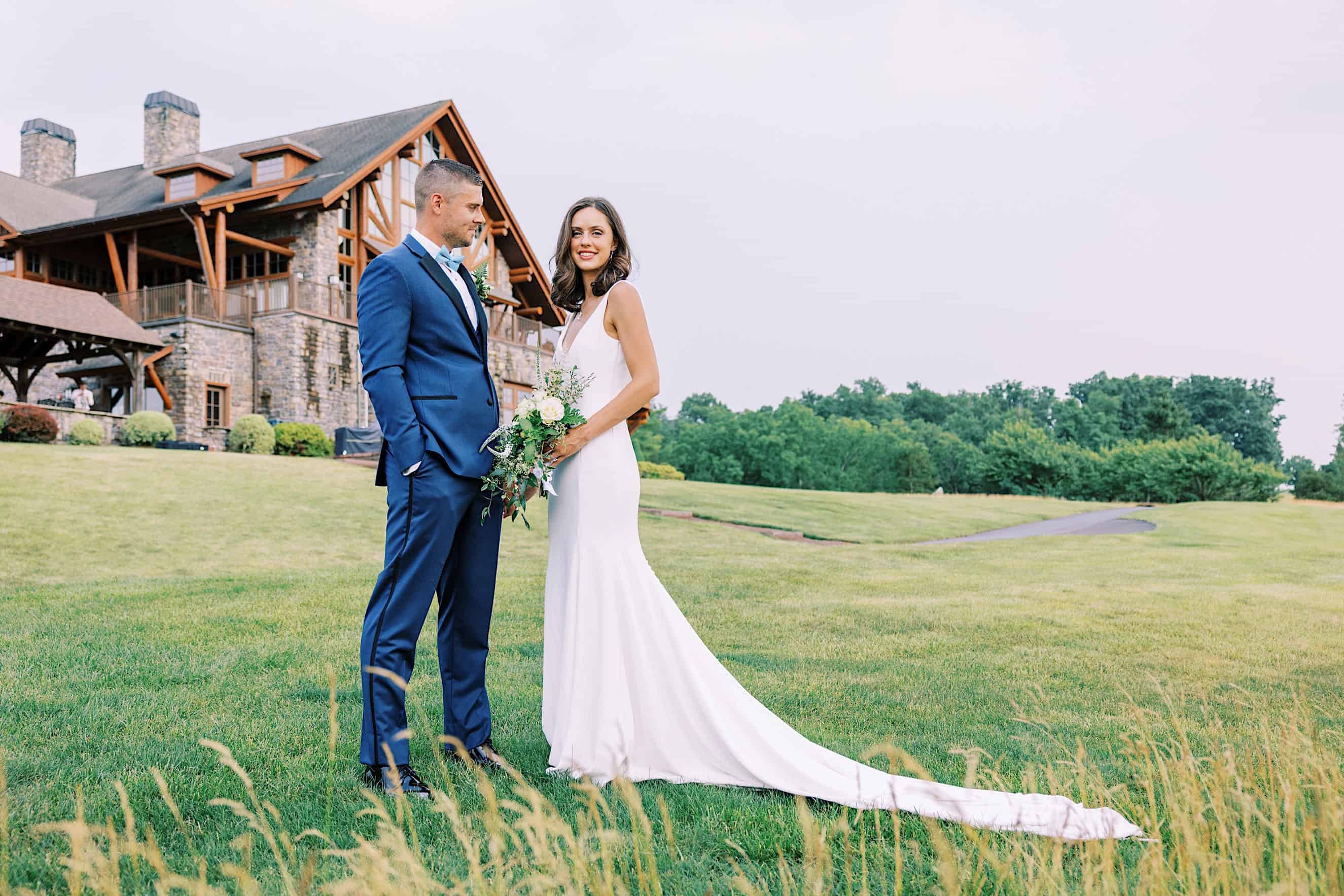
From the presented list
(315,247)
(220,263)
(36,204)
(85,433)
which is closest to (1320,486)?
(315,247)

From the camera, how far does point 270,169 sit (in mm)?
29891

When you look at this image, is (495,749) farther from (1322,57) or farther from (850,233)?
(850,233)

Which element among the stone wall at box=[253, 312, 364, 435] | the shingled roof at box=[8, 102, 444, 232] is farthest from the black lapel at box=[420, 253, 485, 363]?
the shingled roof at box=[8, 102, 444, 232]

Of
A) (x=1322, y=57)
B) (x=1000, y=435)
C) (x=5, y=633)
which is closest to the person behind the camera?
(x=5, y=633)

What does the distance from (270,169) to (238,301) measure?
503cm

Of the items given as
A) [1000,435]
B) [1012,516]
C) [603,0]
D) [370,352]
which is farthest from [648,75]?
[1000,435]

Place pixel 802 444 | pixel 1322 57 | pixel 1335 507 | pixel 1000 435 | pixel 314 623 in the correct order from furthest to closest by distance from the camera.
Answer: pixel 802 444
pixel 1000 435
pixel 1335 507
pixel 1322 57
pixel 314 623

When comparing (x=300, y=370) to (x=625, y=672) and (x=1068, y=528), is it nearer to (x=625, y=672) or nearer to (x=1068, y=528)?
(x=1068, y=528)

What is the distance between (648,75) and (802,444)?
50419 mm

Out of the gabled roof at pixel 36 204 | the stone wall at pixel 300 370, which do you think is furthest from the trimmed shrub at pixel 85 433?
the gabled roof at pixel 36 204

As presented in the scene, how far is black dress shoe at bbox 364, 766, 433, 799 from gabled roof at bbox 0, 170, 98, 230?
3281 centimetres

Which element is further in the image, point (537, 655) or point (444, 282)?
point (537, 655)

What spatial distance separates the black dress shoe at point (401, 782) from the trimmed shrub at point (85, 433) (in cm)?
2104

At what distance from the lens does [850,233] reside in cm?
5684
